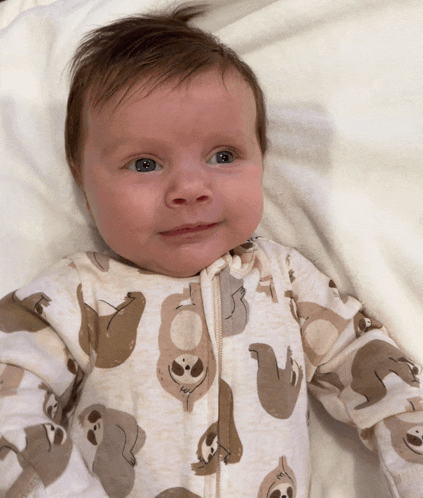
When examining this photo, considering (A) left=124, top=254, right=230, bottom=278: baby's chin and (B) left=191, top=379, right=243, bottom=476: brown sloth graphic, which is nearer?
(B) left=191, top=379, right=243, bottom=476: brown sloth graphic

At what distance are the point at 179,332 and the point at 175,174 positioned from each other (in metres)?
0.28

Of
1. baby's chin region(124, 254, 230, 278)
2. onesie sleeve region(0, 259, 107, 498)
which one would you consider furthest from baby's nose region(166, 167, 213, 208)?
onesie sleeve region(0, 259, 107, 498)

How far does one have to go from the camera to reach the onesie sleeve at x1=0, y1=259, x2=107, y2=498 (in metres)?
0.82

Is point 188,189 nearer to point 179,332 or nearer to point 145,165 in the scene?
point 145,165

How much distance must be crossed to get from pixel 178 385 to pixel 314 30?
83 cm

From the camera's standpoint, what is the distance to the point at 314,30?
4.08 feet

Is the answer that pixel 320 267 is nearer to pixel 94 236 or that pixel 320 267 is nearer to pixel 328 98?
pixel 328 98

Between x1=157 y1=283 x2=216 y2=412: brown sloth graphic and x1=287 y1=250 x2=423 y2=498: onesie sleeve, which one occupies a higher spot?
x1=157 y1=283 x2=216 y2=412: brown sloth graphic

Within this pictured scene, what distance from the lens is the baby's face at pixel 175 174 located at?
3.14 feet

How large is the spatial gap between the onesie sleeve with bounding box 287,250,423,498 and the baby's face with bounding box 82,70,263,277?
7.9 inches

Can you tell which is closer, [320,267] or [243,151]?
[243,151]

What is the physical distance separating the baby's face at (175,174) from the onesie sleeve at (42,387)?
160mm

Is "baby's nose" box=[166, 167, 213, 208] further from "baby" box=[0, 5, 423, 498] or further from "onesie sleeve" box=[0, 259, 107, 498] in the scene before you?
"onesie sleeve" box=[0, 259, 107, 498]

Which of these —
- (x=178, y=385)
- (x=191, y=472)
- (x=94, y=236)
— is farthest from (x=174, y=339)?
(x=94, y=236)
